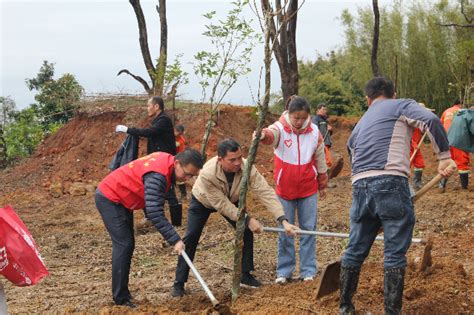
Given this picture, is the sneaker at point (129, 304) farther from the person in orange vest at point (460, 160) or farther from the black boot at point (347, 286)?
the person in orange vest at point (460, 160)

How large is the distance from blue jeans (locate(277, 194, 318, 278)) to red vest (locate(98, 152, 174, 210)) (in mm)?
1306

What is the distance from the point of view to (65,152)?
16.7 m

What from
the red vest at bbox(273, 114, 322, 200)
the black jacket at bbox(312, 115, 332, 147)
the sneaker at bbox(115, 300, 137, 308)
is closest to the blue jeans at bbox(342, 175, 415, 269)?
the red vest at bbox(273, 114, 322, 200)

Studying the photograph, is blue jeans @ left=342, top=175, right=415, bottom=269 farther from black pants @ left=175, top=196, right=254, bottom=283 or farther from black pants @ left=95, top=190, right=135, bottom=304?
black pants @ left=95, top=190, right=135, bottom=304

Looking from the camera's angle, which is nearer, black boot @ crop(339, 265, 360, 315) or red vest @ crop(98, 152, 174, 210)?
black boot @ crop(339, 265, 360, 315)

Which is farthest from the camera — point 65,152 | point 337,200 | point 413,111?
point 65,152

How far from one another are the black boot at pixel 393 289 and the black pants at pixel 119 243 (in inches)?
87.2

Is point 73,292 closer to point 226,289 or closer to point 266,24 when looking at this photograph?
point 226,289

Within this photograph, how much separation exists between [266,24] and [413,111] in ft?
4.30

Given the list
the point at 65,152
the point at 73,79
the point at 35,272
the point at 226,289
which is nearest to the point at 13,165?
the point at 65,152

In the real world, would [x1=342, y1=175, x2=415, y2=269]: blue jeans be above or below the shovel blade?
above

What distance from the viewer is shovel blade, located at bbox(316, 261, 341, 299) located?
5082mm

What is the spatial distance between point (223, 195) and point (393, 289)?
1736 millimetres

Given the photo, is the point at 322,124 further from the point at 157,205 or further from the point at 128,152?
the point at 157,205
